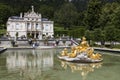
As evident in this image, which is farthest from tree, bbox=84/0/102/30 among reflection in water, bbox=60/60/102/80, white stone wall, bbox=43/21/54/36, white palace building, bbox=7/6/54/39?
reflection in water, bbox=60/60/102/80

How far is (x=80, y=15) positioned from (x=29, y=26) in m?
26.4

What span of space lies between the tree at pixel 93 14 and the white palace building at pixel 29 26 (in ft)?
61.9

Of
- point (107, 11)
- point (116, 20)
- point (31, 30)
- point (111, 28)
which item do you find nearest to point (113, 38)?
point (111, 28)

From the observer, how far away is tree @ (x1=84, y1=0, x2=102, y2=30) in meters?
61.8

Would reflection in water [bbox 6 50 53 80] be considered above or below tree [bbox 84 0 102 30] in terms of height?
below

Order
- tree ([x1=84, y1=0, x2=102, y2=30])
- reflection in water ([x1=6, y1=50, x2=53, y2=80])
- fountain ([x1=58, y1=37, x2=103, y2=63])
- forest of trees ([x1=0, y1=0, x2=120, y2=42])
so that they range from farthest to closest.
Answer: tree ([x1=84, y1=0, x2=102, y2=30]) < forest of trees ([x1=0, y1=0, x2=120, y2=42]) < fountain ([x1=58, y1=37, x2=103, y2=63]) < reflection in water ([x1=6, y1=50, x2=53, y2=80])

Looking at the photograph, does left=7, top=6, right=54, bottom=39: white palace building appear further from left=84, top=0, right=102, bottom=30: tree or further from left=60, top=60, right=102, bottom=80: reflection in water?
left=60, top=60, right=102, bottom=80: reflection in water

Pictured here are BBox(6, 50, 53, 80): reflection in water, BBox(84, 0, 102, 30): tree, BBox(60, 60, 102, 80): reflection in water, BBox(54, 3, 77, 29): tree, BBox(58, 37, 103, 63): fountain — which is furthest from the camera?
BBox(54, 3, 77, 29): tree

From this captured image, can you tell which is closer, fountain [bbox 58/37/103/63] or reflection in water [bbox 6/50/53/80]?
reflection in water [bbox 6/50/53/80]

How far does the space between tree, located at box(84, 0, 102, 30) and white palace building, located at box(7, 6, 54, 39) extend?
18874mm

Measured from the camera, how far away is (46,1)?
388ft

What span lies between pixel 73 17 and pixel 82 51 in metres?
72.0

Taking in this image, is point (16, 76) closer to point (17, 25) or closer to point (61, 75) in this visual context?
point (61, 75)

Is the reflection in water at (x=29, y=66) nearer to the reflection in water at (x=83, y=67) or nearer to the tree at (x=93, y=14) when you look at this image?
the reflection in water at (x=83, y=67)
